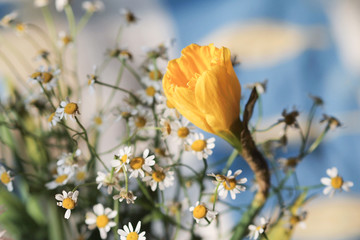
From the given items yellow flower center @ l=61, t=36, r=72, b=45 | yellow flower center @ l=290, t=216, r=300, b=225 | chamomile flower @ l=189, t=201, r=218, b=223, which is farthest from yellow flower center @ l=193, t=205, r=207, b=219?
yellow flower center @ l=61, t=36, r=72, b=45

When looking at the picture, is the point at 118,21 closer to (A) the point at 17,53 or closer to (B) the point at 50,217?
(A) the point at 17,53

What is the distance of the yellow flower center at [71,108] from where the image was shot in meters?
0.25

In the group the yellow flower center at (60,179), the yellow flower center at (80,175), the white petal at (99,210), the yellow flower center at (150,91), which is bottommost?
the yellow flower center at (80,175)

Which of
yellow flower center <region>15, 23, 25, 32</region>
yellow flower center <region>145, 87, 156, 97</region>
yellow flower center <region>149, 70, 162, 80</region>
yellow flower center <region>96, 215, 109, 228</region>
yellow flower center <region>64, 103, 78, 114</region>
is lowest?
yellow flower center <region>96, 215, 109, 228</region>

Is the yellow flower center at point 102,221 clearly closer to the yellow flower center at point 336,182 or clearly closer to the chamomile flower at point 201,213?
the chamomile flower at point 201,213

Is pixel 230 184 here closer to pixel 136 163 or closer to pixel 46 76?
pixel 136 163

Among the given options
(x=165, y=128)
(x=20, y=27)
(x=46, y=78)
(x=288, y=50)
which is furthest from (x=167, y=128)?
(x=288, y=50)

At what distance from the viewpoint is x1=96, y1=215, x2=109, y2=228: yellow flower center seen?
0.89 feet

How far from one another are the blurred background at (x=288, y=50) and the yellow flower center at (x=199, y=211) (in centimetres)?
26

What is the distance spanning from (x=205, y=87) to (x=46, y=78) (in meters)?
0.15

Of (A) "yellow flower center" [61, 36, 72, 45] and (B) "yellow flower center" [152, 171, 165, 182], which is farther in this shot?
(A) "yellow flower center" [61, 36, 72, 45]

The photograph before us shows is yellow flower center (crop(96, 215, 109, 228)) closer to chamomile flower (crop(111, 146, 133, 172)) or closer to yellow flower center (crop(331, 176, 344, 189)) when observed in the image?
chamomile flower (crop(111, 146, 133, 172))

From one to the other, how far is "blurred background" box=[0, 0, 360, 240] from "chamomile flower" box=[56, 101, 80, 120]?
0.24 meters

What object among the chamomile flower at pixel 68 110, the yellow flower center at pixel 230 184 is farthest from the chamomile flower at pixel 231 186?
the chamomile flower at pixel 68 110
